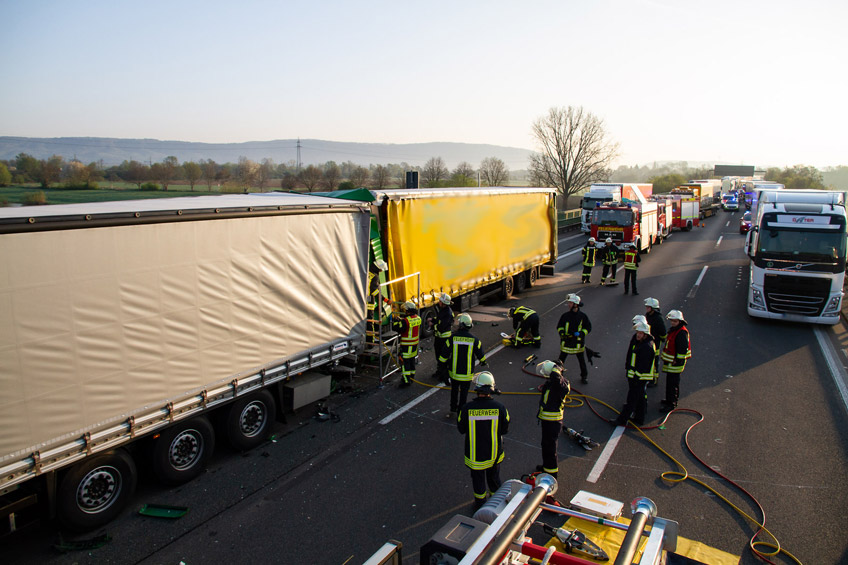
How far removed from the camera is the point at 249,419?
7973mm

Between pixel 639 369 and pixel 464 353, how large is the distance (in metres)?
2.77

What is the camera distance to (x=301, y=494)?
22.5ft

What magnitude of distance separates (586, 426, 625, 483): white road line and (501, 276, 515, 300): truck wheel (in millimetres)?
8974

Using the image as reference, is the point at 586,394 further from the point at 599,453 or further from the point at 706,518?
the point at 706,518

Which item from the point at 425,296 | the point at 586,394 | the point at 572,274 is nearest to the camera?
the point at 586,394

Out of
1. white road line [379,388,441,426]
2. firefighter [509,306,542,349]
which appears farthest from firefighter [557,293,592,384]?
white road line [379,388,441,426]

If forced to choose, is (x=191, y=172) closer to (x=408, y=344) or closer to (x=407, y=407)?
(x=408, y=344)

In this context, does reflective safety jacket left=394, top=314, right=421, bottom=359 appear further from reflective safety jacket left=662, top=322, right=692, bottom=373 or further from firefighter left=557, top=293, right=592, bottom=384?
reflective safety jacket left=662, top=322, right=692, bottom=373

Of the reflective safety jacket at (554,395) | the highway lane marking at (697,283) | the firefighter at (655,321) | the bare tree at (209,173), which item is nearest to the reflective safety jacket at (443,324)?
the reflective safety jacket at (554,395)

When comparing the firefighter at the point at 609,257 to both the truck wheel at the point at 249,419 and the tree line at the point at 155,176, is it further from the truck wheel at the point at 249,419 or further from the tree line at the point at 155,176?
the truck wheel at the point at 249,419

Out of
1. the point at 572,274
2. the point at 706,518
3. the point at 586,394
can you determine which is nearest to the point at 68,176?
the point at 572,274

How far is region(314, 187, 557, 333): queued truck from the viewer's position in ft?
37.9

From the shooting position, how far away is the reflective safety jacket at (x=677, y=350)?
8938 mm

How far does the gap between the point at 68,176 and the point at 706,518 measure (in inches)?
1658
